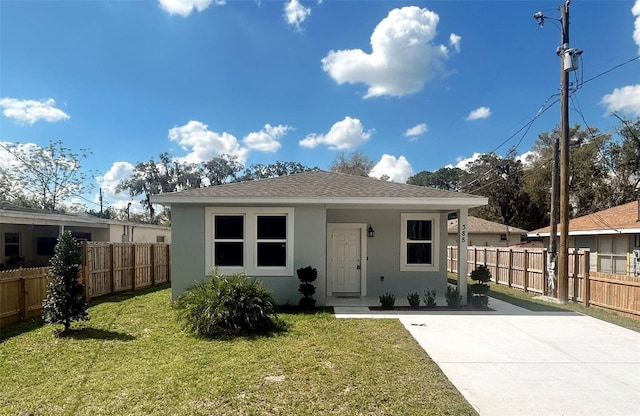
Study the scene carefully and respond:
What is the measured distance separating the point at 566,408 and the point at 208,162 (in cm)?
5150

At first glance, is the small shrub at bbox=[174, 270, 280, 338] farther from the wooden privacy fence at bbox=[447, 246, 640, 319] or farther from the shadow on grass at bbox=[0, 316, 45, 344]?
the wooden privacy fence at bbox=[447, 246, 640, 319]

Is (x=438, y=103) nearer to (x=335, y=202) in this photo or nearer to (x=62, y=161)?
(x=335, y=202)

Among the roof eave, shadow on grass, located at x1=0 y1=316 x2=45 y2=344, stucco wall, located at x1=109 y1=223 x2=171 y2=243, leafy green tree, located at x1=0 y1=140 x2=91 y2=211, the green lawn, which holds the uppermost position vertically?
leafy green tree, located at x1=0 y1=140 x2=91 y2=211

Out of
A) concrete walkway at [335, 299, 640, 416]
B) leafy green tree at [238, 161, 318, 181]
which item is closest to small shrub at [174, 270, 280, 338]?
concrete walkway at [335, 299, 640, 416]

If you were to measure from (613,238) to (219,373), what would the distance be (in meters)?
16.4

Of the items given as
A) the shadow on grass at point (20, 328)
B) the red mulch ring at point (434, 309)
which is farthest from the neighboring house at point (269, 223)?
the shadow on grass at point (20, 328)

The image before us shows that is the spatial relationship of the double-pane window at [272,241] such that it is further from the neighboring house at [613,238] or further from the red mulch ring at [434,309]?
the neighboring house at [613,238]

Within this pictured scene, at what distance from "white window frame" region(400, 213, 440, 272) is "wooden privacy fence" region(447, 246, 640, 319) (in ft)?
11.8

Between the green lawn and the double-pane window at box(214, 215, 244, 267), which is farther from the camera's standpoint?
the double-pane window at box(214, 215, 244, 267)

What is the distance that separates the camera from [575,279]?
9.73 m

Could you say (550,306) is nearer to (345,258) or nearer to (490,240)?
(345,258)

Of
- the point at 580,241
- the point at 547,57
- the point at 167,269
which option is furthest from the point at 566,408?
the point at 580,241

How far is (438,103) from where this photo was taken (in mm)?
18547

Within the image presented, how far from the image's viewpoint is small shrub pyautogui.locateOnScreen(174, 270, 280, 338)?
20.6ft
